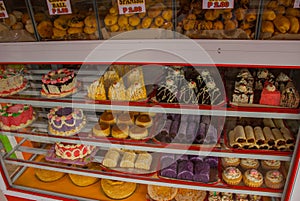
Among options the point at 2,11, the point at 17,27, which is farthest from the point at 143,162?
the point at 2,11

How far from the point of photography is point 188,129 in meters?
2.13

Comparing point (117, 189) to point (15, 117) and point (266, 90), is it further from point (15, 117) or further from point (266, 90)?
point (266, 90)

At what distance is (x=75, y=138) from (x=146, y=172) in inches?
27.0

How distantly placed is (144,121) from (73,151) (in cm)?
74

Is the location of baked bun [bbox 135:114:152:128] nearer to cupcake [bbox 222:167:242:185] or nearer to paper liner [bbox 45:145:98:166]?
paper liner [bbox 45:145:98:166]

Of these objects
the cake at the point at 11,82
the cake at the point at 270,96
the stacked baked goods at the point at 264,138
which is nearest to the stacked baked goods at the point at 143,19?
the cake at the point at 270,96

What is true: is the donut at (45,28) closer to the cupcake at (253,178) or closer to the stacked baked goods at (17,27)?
the stacked baked goods at (17,27)

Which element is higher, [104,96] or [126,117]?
[104,96]

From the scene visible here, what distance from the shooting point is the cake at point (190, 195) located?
7.39ft

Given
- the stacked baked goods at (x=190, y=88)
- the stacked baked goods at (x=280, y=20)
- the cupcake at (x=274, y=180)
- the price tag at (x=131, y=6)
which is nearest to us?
the stacked baked goods at (x=280, y=20)

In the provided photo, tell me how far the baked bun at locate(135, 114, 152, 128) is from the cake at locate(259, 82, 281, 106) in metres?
0.89

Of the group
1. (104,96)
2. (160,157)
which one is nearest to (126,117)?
(104,96)

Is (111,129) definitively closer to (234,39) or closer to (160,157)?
(160,157)

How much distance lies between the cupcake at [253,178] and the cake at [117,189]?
3.35 feet
